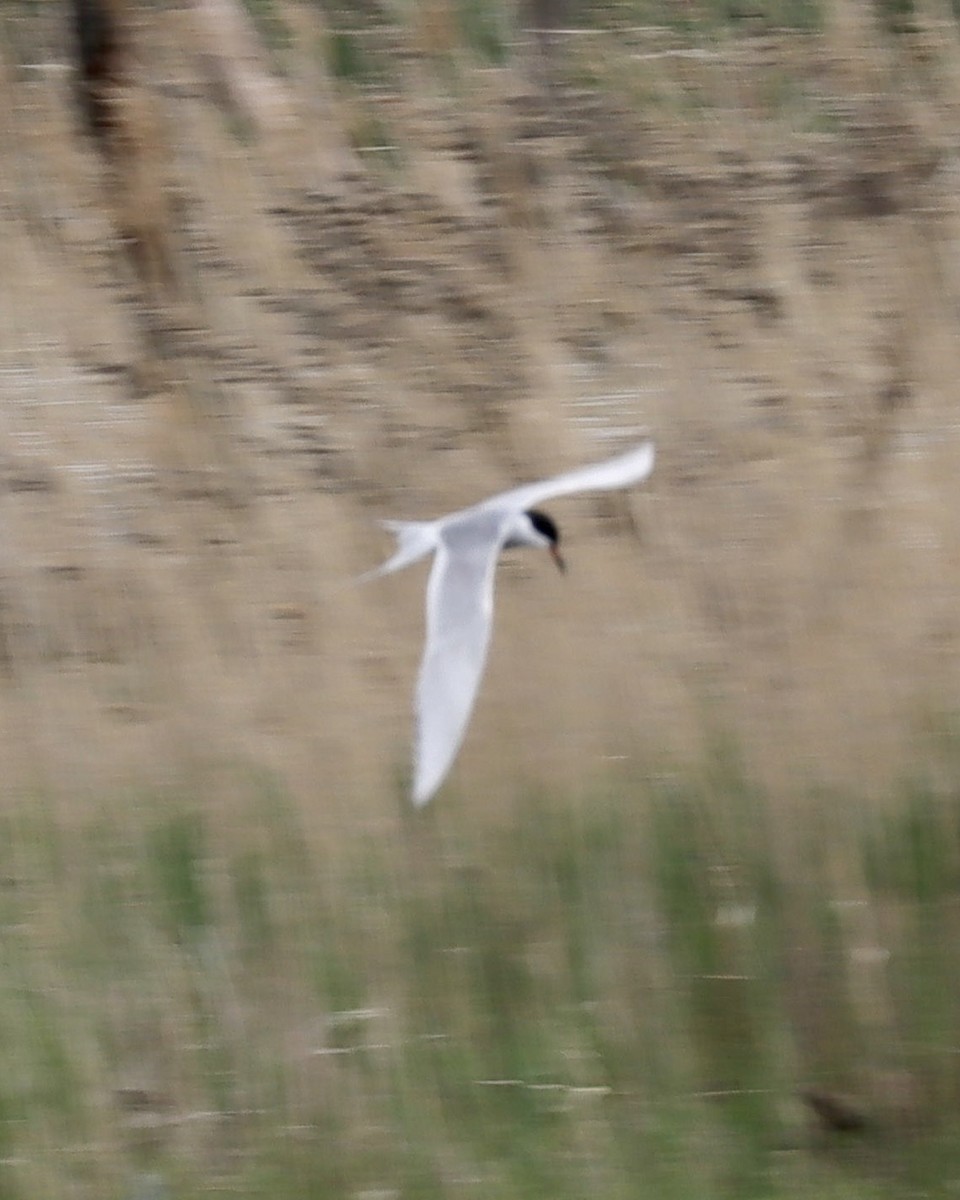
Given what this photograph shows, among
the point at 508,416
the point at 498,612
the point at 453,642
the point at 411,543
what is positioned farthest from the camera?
the point at 508,416

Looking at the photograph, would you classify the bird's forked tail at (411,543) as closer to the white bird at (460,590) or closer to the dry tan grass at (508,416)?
the white bird at (460,590)

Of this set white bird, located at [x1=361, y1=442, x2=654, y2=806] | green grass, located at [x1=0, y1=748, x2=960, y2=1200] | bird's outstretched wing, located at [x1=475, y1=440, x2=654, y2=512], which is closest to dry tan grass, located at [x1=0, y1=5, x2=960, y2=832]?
green grass, located at [x1=0, y1=748, x2=960, y2=1200]

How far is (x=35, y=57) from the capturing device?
4.95 meters

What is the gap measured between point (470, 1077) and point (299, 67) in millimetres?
2489

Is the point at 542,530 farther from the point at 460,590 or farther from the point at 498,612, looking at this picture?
the point at 498,612

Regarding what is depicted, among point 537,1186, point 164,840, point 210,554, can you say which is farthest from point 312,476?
point 537,1186

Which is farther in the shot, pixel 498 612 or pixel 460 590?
pixel 498 612

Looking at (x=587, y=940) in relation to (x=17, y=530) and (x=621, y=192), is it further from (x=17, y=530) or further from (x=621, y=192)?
(x=621, y=192)

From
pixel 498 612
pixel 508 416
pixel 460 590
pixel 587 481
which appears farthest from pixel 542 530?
pixel 508 416

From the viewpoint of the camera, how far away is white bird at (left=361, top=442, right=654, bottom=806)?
113 inches

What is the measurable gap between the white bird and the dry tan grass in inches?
11.1

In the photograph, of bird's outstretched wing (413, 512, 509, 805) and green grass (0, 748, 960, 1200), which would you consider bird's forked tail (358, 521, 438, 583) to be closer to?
bird's outstretched wing (413, 512, 509, 805)

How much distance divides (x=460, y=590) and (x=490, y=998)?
0.67m

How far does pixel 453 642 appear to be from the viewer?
299cm
